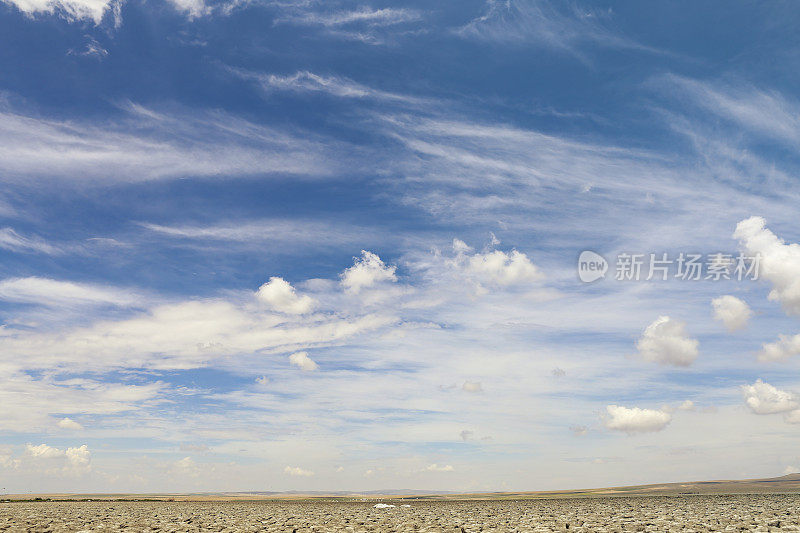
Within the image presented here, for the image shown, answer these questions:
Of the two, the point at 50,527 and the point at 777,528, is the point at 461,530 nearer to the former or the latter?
the point at 777,528

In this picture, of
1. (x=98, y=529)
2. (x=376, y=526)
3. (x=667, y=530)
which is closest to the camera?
(x=667, y=530)

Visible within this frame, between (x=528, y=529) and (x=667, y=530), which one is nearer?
(x=667, y=530)

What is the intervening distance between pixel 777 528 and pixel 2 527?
68419 mm

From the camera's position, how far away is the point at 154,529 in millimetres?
48875

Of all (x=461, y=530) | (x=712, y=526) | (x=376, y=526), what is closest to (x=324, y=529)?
(x=376, y=526)

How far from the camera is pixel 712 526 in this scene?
47594 mm

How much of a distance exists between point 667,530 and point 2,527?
192 ft

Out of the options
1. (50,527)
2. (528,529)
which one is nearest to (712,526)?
(528,529)

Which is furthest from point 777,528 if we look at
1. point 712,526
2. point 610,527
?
point 610,527

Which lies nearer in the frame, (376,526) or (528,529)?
(528,529)

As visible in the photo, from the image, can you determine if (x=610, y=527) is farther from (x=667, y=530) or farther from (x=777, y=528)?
(x=777, y=528)

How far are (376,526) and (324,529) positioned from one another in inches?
224

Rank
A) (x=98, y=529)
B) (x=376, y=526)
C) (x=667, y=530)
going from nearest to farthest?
(x=667, y=530) → (x=98, y=529) → (x=376, y=526)

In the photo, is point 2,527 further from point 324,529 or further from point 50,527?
point 324,529
